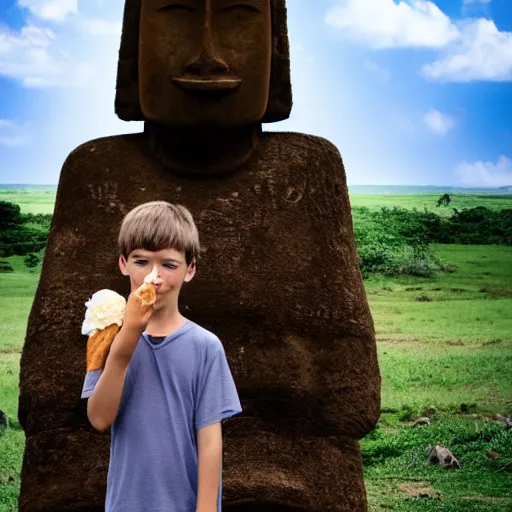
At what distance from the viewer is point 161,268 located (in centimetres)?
259

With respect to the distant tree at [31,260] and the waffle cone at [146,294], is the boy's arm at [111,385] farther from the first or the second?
the distant tree at [31,260]

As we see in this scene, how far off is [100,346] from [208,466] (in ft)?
1.28

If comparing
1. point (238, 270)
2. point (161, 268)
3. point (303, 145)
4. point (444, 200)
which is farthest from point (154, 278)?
point (444, 200)

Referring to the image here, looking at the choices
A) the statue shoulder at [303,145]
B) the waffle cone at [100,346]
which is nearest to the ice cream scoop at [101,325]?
the waffle cone at [100,346]

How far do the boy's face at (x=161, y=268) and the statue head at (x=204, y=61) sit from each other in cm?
98

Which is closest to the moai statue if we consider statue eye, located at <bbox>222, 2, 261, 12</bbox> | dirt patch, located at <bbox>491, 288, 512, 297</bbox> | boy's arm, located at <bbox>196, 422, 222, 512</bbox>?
statue eye, located at <bbox>222, 2, 261, 12</bbox>

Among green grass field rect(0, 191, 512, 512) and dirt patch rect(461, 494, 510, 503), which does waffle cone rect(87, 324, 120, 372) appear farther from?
dirt patch rect(461, 494, 510, 503)

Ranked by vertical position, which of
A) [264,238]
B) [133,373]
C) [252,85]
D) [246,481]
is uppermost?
[252,85]

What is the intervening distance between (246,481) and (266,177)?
41.5 inches

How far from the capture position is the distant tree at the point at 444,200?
10023 mm

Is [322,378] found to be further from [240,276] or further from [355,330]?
[240,276]

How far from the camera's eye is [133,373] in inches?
101

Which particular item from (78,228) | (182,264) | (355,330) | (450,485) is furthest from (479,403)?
(182,264)

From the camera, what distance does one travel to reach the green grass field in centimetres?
537
